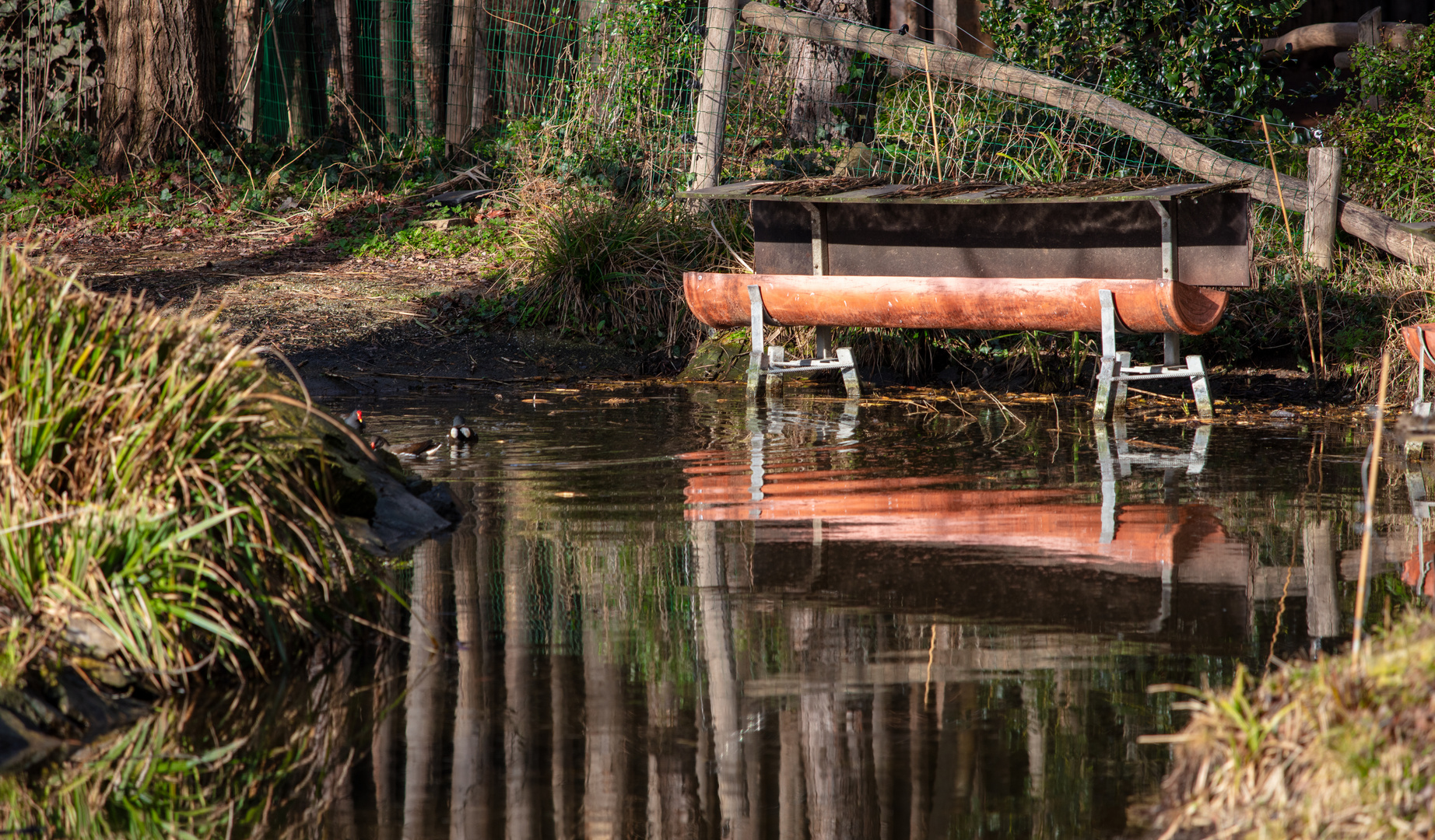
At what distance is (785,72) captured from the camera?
13828mm

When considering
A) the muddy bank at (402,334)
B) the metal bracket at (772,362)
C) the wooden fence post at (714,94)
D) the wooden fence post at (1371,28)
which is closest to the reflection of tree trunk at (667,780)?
the metal bracket at (772,362)

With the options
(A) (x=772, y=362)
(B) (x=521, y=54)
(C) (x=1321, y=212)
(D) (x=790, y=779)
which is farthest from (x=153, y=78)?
(D) (x=790, y=779)

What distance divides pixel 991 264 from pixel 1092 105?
65.0 inches

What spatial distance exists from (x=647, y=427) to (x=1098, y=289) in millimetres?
3038

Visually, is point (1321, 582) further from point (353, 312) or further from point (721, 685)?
point (353, 312)

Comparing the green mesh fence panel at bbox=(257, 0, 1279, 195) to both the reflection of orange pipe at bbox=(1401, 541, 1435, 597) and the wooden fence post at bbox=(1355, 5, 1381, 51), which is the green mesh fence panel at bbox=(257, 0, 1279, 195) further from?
the reflection of orange pipe at bbox=(1401, 541, 1435, 597)

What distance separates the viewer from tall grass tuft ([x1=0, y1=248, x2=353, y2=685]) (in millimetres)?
4238

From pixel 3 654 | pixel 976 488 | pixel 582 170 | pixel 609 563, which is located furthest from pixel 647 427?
pixel 3 654

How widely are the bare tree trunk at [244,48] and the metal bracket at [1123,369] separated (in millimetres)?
10626

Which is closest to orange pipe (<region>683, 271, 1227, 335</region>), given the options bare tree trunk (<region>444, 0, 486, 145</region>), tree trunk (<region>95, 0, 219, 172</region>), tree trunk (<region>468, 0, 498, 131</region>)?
bare tree trunk (<region>444, 0, 486, 145</region>)

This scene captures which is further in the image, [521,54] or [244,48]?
[244,48]

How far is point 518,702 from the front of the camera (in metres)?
4.27

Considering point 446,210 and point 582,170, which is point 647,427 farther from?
point 446,210

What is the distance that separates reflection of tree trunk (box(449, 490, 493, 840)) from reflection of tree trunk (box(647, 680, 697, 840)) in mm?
421
